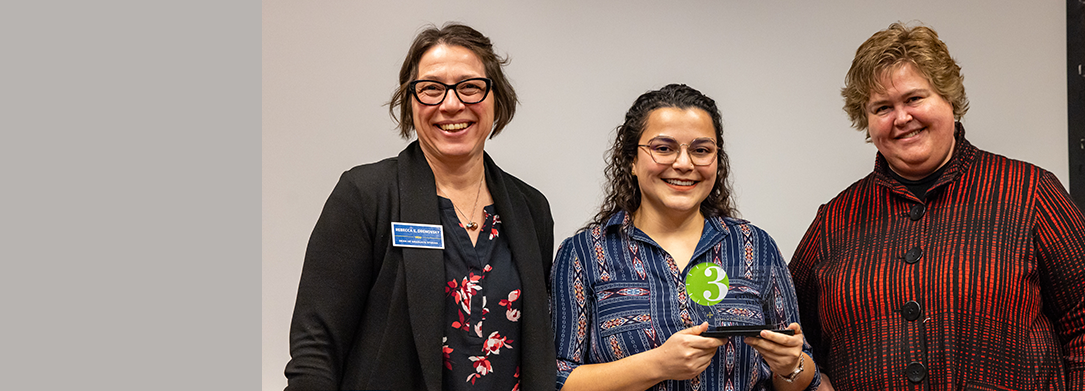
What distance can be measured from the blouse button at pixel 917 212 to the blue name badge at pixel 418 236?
52.2 inches

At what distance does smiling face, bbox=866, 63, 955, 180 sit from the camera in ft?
7.19

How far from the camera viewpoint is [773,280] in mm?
2115

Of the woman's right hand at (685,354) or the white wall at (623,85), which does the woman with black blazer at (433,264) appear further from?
the white wall at (623,85)

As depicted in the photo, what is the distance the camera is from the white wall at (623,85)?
337cm

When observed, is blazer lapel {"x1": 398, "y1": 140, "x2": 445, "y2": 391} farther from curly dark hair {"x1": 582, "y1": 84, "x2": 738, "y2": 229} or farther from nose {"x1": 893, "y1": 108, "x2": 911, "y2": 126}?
nose {"x1": 893, "y1": 108, "x2": 911, "y2": 126}

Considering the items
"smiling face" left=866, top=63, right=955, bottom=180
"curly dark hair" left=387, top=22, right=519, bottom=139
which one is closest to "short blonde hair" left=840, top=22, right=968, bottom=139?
"smiling face" left=866, top=63, right=955, bottom=180

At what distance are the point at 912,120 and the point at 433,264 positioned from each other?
137cm

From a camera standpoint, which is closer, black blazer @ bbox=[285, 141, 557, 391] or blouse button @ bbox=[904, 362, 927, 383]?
black blazer @ bbox=[285, 141, 557, 391]

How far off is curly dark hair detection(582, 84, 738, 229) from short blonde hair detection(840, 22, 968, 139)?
418 millimetres

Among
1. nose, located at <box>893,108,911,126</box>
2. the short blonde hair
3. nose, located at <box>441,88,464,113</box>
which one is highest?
the short blonde hair

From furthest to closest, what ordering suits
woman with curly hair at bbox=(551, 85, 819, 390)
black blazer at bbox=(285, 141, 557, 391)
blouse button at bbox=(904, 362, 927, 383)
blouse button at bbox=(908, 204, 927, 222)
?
blouse button at bbox=(908, 204, 927, 222), blouse button at bbox=(904, 362, 927, 383), woman with curly hair at bbox=(551, 85, 819, 390), black blazer at bbox=(285, 141, 557, 391)

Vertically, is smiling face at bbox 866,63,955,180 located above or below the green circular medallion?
above

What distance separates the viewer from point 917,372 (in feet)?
6.92

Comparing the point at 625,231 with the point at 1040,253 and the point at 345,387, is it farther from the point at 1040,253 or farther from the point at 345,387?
the point at 1040,253
